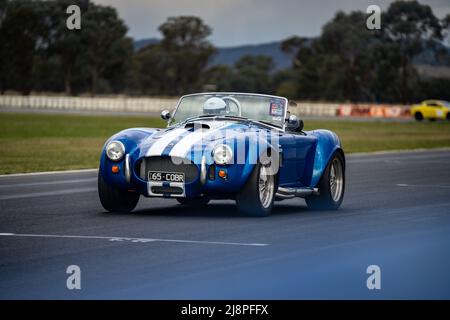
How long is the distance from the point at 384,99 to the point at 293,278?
341ft

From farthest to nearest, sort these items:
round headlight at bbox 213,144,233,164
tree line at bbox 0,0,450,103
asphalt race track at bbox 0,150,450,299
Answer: tree line at bbox 0,0,450,103
round headlight at bbox 213,144,233,164
asphalt race track at bbox 0,150,450,299

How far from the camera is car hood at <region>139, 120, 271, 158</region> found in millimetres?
12297

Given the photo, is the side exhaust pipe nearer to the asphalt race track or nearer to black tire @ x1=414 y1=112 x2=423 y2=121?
the asphalt race track

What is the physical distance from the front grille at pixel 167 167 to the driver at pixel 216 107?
158 cm

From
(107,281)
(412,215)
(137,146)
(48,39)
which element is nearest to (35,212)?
(137,146)

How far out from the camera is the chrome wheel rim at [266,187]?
1253 centimetres

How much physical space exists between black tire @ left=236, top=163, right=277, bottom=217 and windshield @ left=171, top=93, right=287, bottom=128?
1.28m

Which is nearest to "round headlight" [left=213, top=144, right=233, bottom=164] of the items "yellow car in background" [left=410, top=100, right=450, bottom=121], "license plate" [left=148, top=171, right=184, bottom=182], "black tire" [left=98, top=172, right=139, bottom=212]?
"license plate" [left=148, top=171, right=184, bottom=182]

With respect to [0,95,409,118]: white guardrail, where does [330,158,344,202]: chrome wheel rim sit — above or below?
above

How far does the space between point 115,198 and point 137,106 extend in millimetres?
67731

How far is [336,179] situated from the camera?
47.0 feet

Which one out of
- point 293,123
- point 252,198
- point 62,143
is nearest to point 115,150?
point 252,198

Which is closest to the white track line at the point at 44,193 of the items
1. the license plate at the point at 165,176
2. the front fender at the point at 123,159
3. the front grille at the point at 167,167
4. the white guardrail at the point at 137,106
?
the front fender at the point at 123,159
